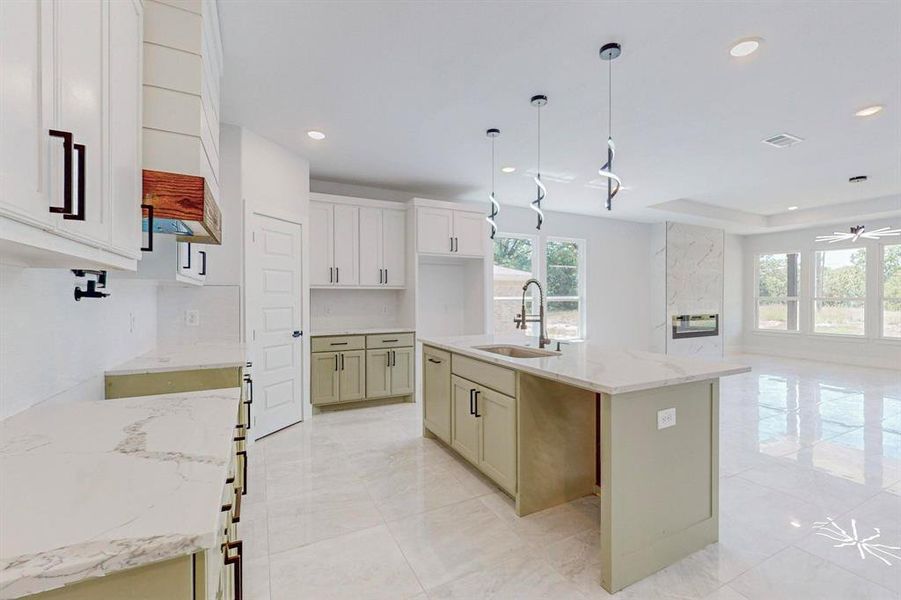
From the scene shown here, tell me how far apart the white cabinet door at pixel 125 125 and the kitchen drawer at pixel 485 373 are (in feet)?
6.09

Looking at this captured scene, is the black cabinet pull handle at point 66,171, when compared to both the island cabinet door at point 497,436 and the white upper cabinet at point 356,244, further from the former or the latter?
the white upper cabinet at point 356,244

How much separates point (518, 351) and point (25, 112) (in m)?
2.75

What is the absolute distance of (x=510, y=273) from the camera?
21.9 feet

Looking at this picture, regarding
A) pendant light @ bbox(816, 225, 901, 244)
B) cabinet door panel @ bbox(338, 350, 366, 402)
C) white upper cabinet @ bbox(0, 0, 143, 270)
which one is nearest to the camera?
white upper cabinet @ bbox(0, 0, 143, 270)

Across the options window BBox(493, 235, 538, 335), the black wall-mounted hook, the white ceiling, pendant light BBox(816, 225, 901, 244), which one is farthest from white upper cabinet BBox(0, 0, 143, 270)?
pendant light BBox(816, 225, 901, 244)

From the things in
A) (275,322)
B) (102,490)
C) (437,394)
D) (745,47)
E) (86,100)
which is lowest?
(437,394)

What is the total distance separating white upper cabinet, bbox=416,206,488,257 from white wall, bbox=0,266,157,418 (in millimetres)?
3249

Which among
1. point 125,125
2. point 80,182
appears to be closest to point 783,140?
point 125,125

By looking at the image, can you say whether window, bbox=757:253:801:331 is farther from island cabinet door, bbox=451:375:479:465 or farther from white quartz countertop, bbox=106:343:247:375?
white quartz countertop, bbox=106:343:247:375

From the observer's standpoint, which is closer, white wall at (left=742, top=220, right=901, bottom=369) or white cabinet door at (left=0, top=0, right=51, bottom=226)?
white cabinet door at (left=0, top=0, right=51, bottom=226)

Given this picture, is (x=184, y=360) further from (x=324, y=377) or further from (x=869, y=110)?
(x=869, y=110)

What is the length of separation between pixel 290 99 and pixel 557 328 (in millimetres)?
5561

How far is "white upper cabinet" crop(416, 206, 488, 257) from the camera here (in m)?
5.04

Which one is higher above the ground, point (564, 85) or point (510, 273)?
point (564, 85)
